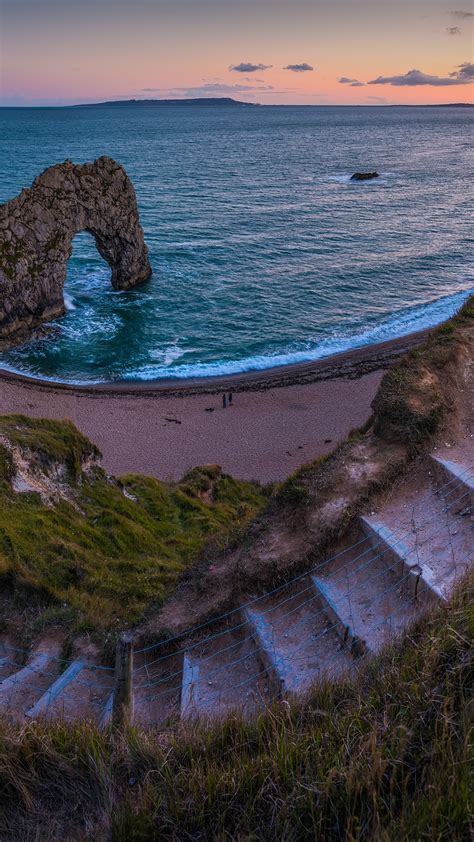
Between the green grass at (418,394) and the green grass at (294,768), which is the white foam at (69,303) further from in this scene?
the green grass at (294,768)

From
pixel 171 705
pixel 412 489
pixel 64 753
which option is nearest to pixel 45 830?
pixel 64 753

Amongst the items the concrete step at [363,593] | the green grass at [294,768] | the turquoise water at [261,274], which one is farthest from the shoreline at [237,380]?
the green grass at [294,768]

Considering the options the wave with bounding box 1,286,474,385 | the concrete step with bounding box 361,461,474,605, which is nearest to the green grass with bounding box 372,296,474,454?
the concrete step with bounding box 361,461,474,605

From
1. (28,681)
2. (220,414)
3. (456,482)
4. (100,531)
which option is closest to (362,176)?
(220,414)

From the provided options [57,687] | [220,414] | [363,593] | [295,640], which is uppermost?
[363,593]

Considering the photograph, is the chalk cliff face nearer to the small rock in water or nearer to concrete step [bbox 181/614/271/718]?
concrete step [bbox 181/614/271/718]

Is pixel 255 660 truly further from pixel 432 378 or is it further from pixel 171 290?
pixel 171 290

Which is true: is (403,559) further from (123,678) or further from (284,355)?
(284,355)
